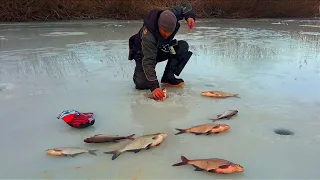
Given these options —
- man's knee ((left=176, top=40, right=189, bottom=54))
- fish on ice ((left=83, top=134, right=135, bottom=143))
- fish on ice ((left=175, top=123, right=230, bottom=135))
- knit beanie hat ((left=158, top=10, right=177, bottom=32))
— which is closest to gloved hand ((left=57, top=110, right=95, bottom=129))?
A: fish on ice ((left=83, top=134, right=135, bottom=143))

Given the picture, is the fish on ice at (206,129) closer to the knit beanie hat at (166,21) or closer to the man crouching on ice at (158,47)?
the man crouching on ice at (158,47)

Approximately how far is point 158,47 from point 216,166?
1949mm

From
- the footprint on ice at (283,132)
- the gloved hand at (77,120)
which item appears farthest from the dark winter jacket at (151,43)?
the footprint on ice at (283,132)

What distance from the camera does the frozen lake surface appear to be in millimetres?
2234

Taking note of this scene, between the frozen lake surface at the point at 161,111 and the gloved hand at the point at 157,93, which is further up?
the gloved hand at the point at 157,93

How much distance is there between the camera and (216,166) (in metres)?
2.12

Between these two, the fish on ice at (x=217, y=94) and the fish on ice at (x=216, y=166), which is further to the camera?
the fish on ice at (x=217, y=94)

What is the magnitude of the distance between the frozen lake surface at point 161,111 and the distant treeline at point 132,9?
680cm

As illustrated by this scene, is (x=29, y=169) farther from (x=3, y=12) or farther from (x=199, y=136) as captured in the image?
(x=3, y=12)

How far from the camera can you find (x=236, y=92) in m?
3.80

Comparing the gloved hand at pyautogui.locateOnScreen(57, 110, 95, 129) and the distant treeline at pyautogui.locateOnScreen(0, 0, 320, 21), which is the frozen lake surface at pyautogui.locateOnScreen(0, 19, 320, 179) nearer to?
the gloved hand at pyautogui.locateOnScreen(57, 110, 95, 129)

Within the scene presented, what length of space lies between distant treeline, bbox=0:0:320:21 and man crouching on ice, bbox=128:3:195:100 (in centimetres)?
958

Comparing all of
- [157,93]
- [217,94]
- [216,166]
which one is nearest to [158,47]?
[157,93]

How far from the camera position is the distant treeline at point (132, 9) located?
12391mm
